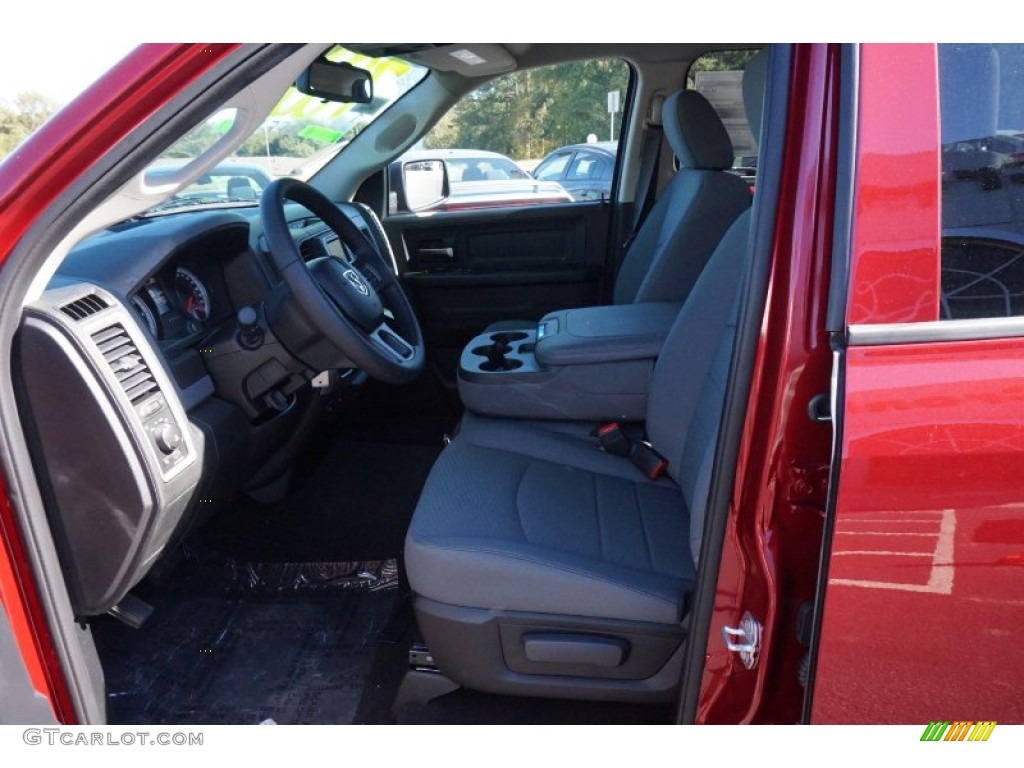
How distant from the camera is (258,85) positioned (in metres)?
1.17

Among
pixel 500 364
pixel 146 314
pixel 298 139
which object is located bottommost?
pixel 500 364

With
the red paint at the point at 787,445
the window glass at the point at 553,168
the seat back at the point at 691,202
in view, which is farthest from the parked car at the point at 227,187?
the red paint at the point at 787,445

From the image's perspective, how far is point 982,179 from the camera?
957 millimetres

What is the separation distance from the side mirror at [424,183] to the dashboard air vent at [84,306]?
2.00m

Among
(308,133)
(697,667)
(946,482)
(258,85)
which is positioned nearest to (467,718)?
(697,667)

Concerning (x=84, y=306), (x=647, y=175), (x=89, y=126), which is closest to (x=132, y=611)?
(x=84, y=306)

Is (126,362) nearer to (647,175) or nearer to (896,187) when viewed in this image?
(896,187)

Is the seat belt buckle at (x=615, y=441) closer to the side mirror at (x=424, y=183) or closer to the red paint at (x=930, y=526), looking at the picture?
the red paint at (x=930, y=526)

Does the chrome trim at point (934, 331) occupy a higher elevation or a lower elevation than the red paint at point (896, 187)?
lower

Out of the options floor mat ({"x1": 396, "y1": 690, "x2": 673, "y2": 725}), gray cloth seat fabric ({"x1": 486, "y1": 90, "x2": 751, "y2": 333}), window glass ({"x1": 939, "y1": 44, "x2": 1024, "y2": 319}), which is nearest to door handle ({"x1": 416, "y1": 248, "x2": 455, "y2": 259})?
gray cloth seat fabric ({"x1": 486, "y1": 90, "x2": 751, "y2": 333})

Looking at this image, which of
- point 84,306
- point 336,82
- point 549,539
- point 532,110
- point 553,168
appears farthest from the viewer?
point 553,168

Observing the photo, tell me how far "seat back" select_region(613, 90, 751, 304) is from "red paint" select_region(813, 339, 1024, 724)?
1570 millimetres

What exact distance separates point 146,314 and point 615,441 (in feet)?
3.64

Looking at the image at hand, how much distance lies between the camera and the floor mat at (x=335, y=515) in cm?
228
